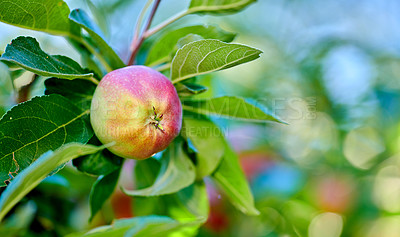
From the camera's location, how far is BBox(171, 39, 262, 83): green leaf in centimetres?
62

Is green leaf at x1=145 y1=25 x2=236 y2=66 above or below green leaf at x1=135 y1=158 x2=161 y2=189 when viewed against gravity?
above

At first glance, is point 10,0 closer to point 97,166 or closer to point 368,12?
point 97,166

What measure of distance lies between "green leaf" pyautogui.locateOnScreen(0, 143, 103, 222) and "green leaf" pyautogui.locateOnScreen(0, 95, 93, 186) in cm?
8

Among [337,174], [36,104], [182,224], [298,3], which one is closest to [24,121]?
[36,104]

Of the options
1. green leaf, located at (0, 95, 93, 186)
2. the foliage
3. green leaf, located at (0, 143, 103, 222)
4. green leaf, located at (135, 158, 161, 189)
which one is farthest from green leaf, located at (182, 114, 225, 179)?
green leaf, located at (0, 143, 103, 222)

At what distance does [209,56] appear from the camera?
2.18ft

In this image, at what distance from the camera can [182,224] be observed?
545mm

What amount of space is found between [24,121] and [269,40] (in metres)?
1.56

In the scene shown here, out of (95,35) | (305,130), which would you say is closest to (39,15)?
(95,35)

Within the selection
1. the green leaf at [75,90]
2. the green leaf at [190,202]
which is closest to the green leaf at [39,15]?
the green leaf at [75,90]

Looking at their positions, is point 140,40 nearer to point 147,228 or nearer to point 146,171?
point 146,171

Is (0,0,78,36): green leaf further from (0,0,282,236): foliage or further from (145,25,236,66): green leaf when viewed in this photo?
(145,25,236,66): green leaf

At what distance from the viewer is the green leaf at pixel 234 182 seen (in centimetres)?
93

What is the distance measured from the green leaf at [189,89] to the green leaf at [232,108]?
0.15 ft
